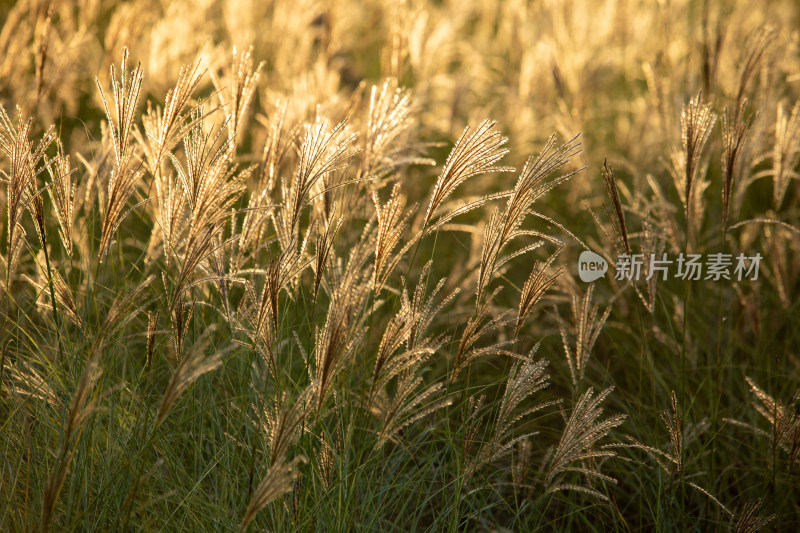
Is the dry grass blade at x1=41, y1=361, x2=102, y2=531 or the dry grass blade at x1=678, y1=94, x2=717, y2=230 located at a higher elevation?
the dry grass blade at x1=678, y1=94, x2=717, y2=230

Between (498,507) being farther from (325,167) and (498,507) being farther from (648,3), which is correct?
(648,3)

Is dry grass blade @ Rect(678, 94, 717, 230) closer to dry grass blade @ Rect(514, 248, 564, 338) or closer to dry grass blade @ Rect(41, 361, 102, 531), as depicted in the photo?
dry grass blade @ Rect(514, 248, 564, 338)

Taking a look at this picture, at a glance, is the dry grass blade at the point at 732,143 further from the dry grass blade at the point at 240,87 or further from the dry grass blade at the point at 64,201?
the dry grass blade at the point at 64,201

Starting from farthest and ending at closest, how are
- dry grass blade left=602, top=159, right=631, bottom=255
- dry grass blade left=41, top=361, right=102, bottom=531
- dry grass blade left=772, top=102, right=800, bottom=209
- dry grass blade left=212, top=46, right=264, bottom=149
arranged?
1. dry grass blade left=772, top=102, right=800, bottom=209
2. dry grass blade left=212, top=46, right=264, bottom=149
3. dry grass blade left=602, top=159, right=631, bottom=255
4. dry grass blade left=41, top=361, right=102, bottom=531

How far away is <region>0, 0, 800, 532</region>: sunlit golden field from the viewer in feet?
5.48

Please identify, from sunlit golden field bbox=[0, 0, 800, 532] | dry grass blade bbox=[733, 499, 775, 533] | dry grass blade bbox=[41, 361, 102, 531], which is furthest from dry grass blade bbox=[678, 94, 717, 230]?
dry grass blade bbox=[41, 361, 102, 531]

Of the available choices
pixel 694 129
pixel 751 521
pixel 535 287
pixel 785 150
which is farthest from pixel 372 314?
pixel 785 150

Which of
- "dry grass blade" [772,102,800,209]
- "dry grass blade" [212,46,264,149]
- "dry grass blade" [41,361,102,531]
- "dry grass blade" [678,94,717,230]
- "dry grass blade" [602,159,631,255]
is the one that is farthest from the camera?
"dry grass blade" [772,102,800,209]
